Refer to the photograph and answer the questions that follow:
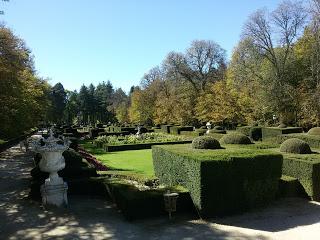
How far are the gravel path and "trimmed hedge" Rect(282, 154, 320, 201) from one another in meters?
0.63

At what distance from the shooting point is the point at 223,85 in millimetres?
49875

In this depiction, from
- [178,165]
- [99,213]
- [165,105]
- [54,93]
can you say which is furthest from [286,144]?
[54,93]

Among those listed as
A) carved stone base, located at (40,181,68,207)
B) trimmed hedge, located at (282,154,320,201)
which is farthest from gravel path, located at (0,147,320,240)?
trimmed hedge, located at (282,154,320,201)

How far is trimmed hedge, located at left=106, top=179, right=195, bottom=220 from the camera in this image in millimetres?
11586

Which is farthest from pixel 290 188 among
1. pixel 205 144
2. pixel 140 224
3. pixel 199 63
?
pixel 199 63

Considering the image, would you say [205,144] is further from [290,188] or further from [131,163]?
[131,163]

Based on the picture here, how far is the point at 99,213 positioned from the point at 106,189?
2146mm

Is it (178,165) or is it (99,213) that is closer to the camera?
(99,213)

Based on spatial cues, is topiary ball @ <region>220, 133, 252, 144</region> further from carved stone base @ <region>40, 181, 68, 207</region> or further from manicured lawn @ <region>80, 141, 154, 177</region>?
carved stone base @ <region>40, 181, 68, 207</region>

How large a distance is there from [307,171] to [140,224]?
23.0ft

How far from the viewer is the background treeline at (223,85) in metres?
30.0

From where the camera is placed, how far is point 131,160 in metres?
25.2

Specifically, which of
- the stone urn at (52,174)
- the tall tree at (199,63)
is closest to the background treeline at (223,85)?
the tall tree at (199,63)

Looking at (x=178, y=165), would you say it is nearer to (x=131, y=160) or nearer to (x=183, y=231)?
(x=183, y=231)
